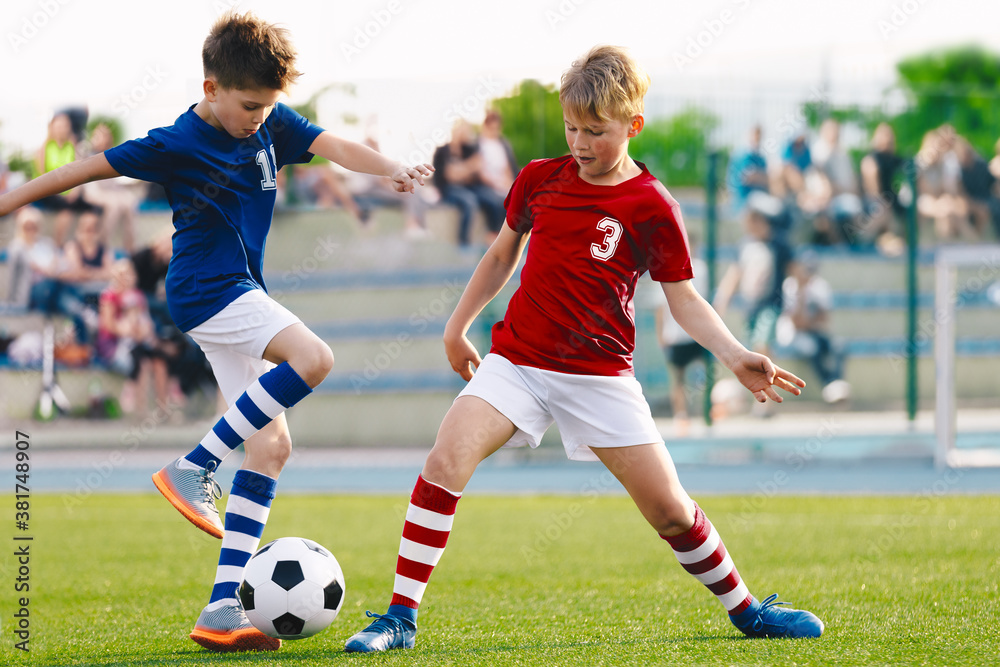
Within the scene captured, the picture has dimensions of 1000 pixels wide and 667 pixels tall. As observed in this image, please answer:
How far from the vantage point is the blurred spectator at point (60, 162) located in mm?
11391

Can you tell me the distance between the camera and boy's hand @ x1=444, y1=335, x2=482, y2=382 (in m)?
3.35

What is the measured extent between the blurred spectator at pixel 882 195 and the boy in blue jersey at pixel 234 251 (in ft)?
33.6

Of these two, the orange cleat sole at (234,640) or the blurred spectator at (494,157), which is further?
the blurred spectator at (494,157)

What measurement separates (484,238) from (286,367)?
8.59m

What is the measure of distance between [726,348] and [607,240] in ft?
1.58

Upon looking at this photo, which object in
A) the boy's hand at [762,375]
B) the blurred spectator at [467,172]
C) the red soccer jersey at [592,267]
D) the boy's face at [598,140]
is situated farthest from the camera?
the blurred spectator at [467,172]

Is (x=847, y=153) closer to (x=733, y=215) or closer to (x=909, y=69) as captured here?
(x=733, y=215)

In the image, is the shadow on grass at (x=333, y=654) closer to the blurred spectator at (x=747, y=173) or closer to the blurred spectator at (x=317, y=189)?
the blurred spectator at (x=747, y=173)

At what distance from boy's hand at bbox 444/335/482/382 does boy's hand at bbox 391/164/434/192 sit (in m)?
0.51

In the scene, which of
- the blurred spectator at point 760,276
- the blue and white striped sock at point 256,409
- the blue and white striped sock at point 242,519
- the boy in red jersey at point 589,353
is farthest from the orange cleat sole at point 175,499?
the blurred spectator at point 760,276

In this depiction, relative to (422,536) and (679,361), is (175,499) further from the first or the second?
(679,361)

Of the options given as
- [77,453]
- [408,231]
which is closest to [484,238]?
[408,231]

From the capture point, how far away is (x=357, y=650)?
296cm

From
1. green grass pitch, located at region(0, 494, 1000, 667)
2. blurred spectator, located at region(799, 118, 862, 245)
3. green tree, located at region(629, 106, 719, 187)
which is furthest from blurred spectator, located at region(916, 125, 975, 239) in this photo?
green grass pitch, located at region(0, 494, 1000, 667)
